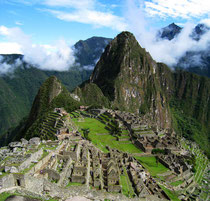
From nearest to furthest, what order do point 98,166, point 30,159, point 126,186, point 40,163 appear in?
point 30,159 < point 40,163 < point 126,186 < point 98,166

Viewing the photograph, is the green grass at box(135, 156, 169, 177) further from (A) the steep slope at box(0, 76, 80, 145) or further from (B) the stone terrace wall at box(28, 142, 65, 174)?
(A) the steep slope at box(0, 76, 80, 145)

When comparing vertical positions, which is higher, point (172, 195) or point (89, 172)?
point (89, 172)


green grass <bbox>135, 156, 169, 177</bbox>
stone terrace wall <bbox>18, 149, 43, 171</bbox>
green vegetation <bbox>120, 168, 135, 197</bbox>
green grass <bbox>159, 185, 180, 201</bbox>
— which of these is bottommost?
green grass <bbox>159, 185, 180, 201</bbox>

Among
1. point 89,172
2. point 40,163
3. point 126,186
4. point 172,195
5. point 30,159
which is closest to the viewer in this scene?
point 30,159

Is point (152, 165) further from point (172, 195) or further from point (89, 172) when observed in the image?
point (89, 172)

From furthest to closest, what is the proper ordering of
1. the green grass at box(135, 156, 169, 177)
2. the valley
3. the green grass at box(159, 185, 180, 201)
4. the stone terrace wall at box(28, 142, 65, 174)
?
the green grass at box(135, 156, 169, 177) → the green grass at box(159, 185, 180, 201) → the stone terrace wall at box(28, 142, 65, 174) → the valley

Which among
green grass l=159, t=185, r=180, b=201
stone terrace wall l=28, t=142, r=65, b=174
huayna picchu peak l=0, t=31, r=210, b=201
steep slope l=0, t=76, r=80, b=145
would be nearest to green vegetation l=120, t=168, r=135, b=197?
huayna picchu peak l=0, t=31, r=210, b=201

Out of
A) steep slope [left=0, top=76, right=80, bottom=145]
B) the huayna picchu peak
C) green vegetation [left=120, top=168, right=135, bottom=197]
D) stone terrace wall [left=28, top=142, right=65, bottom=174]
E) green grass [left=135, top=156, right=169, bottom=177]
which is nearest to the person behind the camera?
the huayna picchu peak

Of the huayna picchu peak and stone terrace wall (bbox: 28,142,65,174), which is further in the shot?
stone terrace wall (bbox: 28,142,65,174)

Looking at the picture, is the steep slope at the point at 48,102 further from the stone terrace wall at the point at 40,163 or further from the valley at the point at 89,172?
the stone terrace wall at the point at 40,163

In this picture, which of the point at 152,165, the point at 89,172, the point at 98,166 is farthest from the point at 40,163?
the point at 152,165
